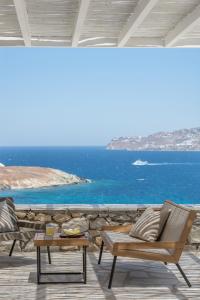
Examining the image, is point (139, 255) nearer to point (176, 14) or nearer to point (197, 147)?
point (176, 14)

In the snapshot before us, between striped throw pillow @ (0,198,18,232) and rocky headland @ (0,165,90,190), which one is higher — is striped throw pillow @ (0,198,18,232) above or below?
above

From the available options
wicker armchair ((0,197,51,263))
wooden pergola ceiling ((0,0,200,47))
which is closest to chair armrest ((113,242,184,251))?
wicker armchair ((0,197,51,263))

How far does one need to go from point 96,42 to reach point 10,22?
1.26 metres

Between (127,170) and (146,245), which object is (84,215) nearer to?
(146,245)

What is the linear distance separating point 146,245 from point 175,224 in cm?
38

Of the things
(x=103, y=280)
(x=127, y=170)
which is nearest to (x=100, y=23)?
(x=103, y=280)

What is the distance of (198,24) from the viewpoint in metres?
5.66

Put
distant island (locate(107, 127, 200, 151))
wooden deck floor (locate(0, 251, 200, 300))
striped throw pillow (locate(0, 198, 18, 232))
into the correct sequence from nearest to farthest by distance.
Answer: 1. wooden deck floor (locate(0, 251, 200, 300))
2. striped throw pillow (locate(0, 198, 18, 232))
3. distant island (locate(107, 127, 200, 151))

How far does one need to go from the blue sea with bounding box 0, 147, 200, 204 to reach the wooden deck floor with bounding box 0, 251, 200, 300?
3331 centimetres

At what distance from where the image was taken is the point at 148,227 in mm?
5402

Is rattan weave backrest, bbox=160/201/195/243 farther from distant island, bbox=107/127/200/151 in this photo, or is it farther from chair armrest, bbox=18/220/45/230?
distant island, bbox=107/127/200/151

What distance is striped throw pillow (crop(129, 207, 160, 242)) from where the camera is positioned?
5328mm

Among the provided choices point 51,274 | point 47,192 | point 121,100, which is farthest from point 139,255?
point 121,100

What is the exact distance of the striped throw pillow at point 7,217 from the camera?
594 centimetres
